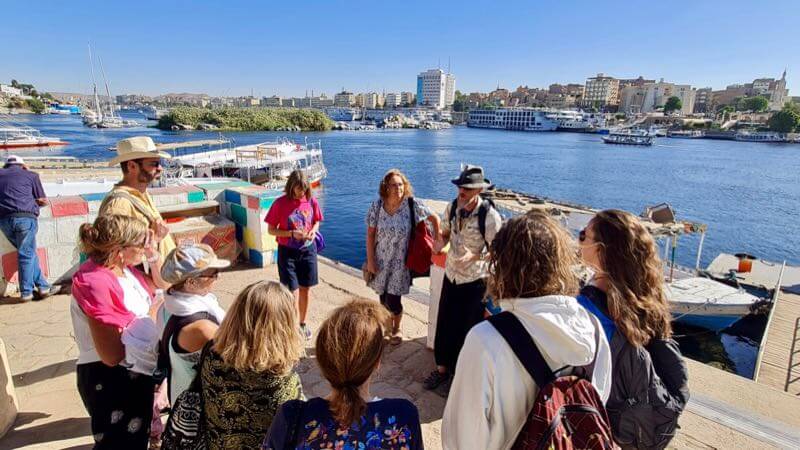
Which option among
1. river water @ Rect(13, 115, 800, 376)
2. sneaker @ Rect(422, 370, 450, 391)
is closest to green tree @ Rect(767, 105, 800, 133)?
river water @ Rect(13, 115, 800, 376)

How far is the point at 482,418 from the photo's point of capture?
4.26 ft

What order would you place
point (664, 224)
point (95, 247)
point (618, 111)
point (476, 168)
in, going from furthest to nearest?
point (618, 111) → point (664, 224) → point (476, 168) → point (95, 247)

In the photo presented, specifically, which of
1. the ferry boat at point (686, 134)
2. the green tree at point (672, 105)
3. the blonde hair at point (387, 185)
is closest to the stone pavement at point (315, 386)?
the blonde hair at point (387, 185)

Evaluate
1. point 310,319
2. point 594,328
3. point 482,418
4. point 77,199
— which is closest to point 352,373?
point 482,418

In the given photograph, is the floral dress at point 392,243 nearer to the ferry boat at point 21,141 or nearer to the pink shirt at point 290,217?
the pink shirt at point 290,217

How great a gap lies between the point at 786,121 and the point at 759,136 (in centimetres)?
658

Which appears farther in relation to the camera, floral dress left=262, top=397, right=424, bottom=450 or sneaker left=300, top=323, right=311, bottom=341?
sneaker left=300, top=323, right=311, bottom=341

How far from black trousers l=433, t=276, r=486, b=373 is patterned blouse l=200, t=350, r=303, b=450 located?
5.35 feet

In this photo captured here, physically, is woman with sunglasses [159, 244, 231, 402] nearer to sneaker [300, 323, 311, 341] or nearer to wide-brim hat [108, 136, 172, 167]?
wide-brim hat [108, 136, 172, 167]

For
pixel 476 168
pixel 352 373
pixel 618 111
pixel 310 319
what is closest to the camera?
pixel 352 373

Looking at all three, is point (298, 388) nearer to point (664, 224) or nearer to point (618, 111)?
point (664, 224)

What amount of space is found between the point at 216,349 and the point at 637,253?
5.50ft

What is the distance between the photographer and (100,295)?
1.86m

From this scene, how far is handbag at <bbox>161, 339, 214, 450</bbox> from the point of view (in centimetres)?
160
